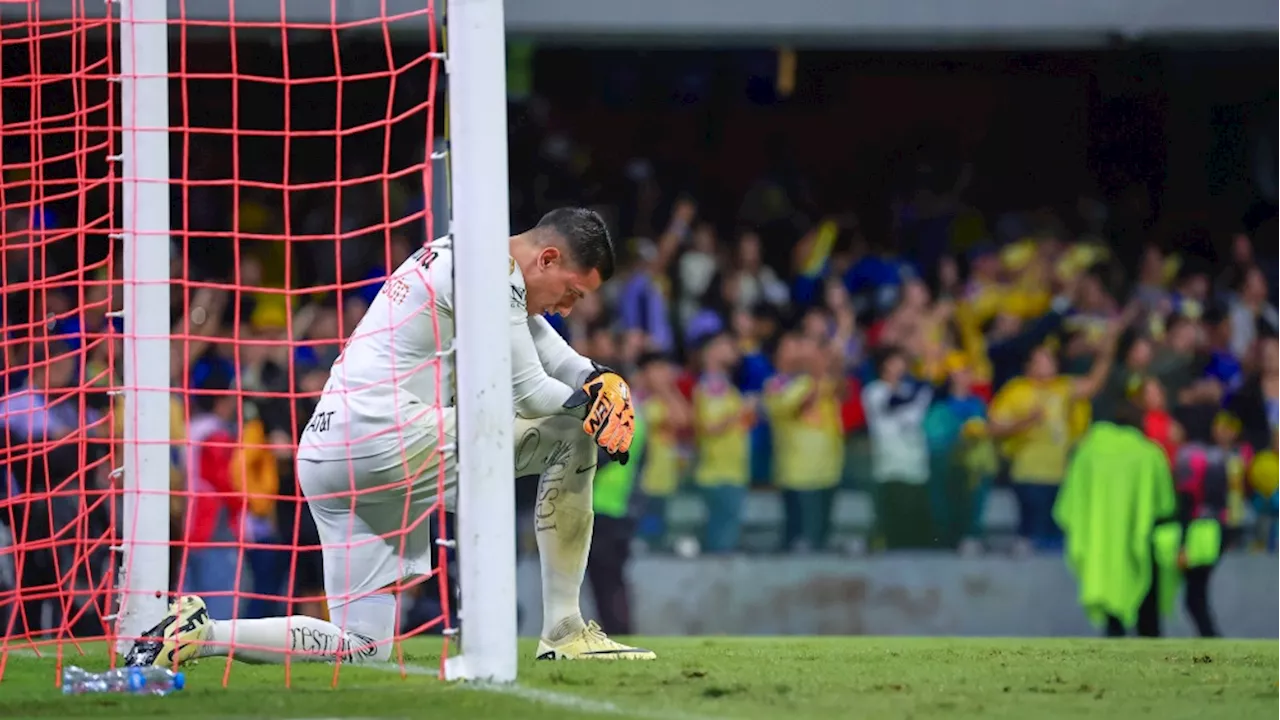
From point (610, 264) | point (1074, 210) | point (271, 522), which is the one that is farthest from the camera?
point (1074, 210)

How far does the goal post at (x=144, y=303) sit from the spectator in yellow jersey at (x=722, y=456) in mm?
7237

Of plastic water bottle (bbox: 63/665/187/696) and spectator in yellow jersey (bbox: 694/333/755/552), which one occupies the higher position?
spectator in yellow jersey (bbox: 694/333/755/552)

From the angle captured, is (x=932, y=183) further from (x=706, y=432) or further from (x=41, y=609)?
(x=41, y=609)

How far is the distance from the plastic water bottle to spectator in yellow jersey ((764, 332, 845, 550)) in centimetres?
870

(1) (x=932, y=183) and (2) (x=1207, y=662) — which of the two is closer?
(2) (x=1207, y=662)

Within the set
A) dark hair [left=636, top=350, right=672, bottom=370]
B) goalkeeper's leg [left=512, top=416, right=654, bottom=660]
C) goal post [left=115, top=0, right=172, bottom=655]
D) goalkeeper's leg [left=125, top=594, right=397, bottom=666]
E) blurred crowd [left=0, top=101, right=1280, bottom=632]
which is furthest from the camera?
dark hair [left=636, top=350, right=672, bottom=370]

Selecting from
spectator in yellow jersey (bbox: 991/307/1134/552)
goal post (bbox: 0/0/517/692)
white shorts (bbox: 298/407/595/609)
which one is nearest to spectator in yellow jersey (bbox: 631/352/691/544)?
goal post (bbox: 0/0/517/692)

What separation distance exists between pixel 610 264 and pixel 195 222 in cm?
975

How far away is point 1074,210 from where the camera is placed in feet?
55.6

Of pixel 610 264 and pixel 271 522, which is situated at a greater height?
pixel 610 264

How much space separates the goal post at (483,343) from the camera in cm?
584

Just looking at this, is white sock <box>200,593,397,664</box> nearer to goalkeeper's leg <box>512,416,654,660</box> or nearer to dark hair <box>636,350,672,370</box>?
goalkeeper's leg <box>512,416,654,660</box>

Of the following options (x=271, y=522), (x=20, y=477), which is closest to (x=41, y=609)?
(x=20, y=477)

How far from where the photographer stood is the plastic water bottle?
6.00 metres
